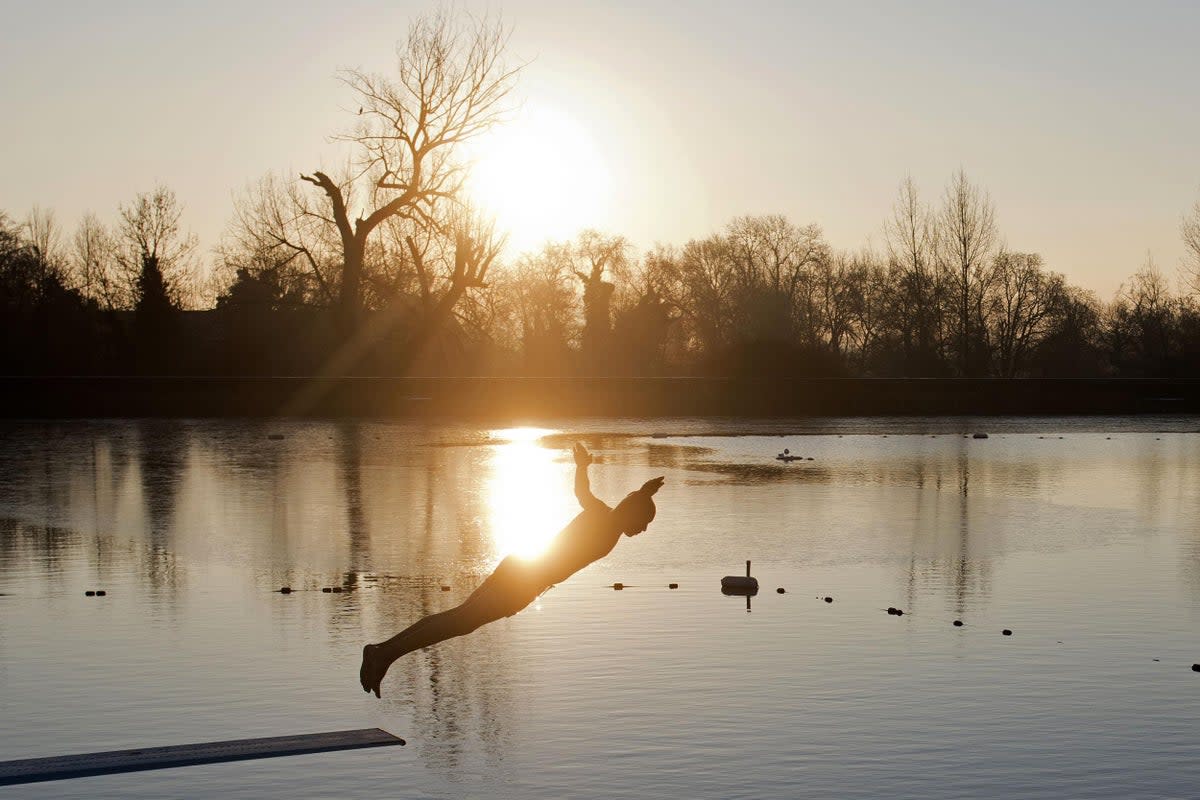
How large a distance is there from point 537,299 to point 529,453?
73705 mm

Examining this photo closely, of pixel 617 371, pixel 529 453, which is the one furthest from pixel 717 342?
pixel 529 453

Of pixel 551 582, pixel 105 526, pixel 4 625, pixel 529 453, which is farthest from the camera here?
pixel 529 453

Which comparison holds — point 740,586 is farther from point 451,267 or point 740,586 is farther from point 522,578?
point 451,267

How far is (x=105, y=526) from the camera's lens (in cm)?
2067

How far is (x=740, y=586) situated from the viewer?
1462cm

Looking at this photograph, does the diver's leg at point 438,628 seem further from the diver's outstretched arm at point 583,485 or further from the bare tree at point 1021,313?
the bare tree at point 1021,313

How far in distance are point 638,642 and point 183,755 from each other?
4434 mm

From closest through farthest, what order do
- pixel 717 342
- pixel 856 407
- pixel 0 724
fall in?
A: pixel 0 724 < pixel 856 407 < pixel 717 342

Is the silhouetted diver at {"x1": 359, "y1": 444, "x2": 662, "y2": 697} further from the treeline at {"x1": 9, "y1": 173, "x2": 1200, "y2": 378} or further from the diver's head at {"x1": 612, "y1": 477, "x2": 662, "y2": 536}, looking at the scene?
the treeline at {"x1": 9, "y1": 173, "x2": 1200, "y2": 378}

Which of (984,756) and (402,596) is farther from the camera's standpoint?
(402,596)

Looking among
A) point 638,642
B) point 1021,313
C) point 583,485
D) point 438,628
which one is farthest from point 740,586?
point 1021,313

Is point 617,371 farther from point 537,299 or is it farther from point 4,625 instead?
point 4,625

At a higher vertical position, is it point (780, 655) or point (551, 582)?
point (551, 582)

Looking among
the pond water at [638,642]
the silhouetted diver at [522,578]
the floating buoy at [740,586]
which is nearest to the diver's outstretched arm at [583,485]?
the silhouetted diver at [522,578]
